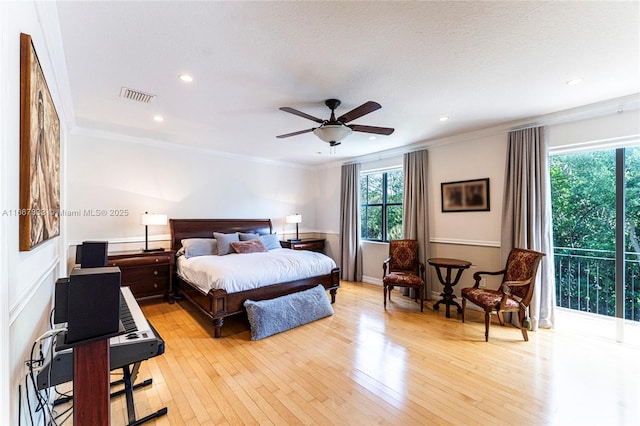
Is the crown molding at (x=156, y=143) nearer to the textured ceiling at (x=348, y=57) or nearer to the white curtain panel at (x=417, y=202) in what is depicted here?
the textured ceiling at (x=348, y=57)

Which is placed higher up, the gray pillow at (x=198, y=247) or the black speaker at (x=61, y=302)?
the black speaker at (x=61, y=302)

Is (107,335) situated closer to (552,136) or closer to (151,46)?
(151,46)

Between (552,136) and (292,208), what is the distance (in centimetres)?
477

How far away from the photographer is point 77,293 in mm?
1035

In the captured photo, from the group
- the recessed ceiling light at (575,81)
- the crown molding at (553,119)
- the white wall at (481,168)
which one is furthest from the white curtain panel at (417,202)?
the recessed ceiling light at (575,81)

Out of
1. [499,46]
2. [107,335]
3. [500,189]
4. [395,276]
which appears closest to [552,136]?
[500,189]

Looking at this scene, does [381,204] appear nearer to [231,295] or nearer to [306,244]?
[306,244]

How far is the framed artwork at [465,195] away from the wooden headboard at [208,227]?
11.5 feet

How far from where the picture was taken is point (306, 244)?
5898 millimetres

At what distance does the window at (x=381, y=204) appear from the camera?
5.26 metres

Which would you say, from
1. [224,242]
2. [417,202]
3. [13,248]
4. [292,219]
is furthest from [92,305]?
[292,219]

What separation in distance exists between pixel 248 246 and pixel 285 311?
5.21 ft

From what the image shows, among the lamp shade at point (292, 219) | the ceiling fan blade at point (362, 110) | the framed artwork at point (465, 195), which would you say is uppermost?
the ceiling fan blade at point (362, 110)

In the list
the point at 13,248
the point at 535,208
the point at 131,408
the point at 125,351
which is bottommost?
the point at 131,408
